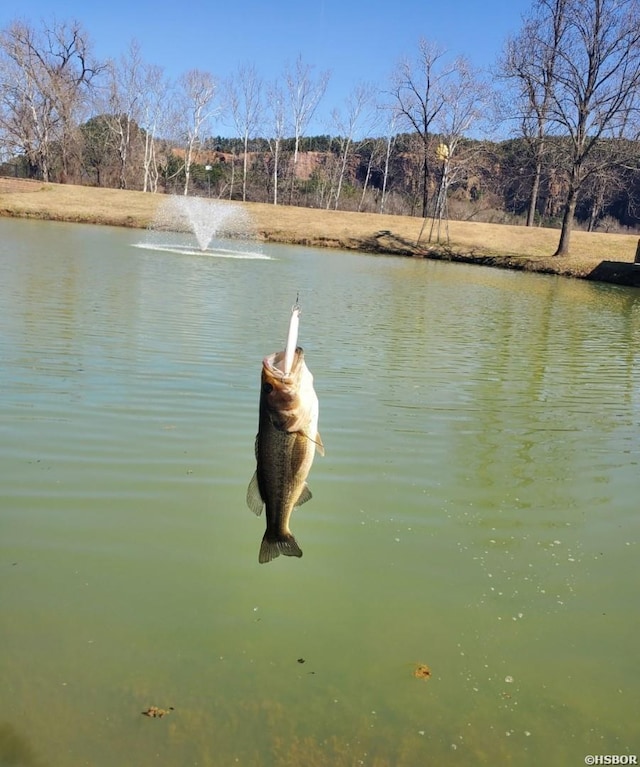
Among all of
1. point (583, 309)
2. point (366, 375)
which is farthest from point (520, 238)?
point (366, 375)

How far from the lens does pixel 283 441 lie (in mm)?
2756

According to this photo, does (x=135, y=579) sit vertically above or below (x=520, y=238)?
below

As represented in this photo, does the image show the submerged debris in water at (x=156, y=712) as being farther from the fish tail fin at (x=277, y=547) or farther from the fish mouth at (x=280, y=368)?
the fish mouth at (x=280, y=368)

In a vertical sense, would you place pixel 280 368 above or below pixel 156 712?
above

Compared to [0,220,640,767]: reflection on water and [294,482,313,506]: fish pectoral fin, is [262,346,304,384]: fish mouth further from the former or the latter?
[0,220,640,767]: reflection on water

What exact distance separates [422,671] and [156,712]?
1.20m

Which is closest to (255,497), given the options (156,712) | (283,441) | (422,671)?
(283,441)

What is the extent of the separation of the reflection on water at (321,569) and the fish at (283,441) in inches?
27.5

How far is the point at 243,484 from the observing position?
5.13m

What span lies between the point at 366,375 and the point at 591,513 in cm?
407

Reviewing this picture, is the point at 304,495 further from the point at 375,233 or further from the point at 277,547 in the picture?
the point at 375,233

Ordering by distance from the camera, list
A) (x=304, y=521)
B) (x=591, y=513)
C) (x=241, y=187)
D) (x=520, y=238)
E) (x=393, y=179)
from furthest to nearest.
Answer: (x=393, y=179), (x=241, y=187), (x=520, y=238), (x=591, y=513), (x=304, y=521)

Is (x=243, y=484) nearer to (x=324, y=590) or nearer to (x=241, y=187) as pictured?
(x=324, y=590)

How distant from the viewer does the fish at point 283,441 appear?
253 cm
